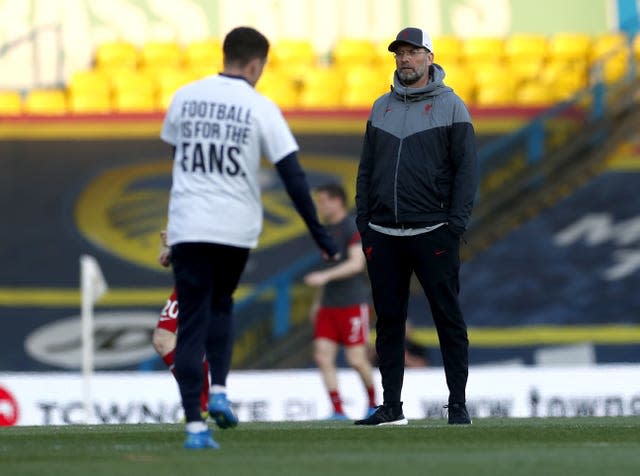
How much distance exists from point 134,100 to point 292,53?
2.68 meters

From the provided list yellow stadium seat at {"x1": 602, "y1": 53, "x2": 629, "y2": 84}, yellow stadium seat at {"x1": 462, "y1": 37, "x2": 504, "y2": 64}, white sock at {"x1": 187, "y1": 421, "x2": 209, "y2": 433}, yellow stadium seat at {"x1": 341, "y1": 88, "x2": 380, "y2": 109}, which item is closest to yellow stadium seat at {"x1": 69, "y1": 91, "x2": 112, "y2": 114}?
yellow stadium seat at {"x1": 341, "y1": 88, "x2": 380, "y2": 109}

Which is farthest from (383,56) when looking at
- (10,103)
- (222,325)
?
(222,325)

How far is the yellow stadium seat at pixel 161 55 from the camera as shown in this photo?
2205 cm

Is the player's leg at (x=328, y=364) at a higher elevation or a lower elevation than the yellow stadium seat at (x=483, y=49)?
lower

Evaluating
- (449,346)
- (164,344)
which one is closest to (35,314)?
(164,344)

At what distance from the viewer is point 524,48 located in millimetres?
22172

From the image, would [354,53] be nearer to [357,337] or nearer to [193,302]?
[357,337]

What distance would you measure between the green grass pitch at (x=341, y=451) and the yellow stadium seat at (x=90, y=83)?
11.8 m

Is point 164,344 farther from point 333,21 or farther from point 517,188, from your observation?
point 333,21

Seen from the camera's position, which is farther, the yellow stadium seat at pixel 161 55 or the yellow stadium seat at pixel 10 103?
the yellow stadium seat at pixel 161 55

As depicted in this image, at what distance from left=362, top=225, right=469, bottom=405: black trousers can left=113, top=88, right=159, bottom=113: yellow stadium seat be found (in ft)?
38.0

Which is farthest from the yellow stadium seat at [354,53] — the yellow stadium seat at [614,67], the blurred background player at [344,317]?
the blurred background player at [344,317]

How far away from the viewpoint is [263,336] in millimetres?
18469

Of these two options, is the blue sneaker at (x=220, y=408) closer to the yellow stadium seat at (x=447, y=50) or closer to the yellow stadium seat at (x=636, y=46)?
the yellow stadium seat at (x=636, y=46)
